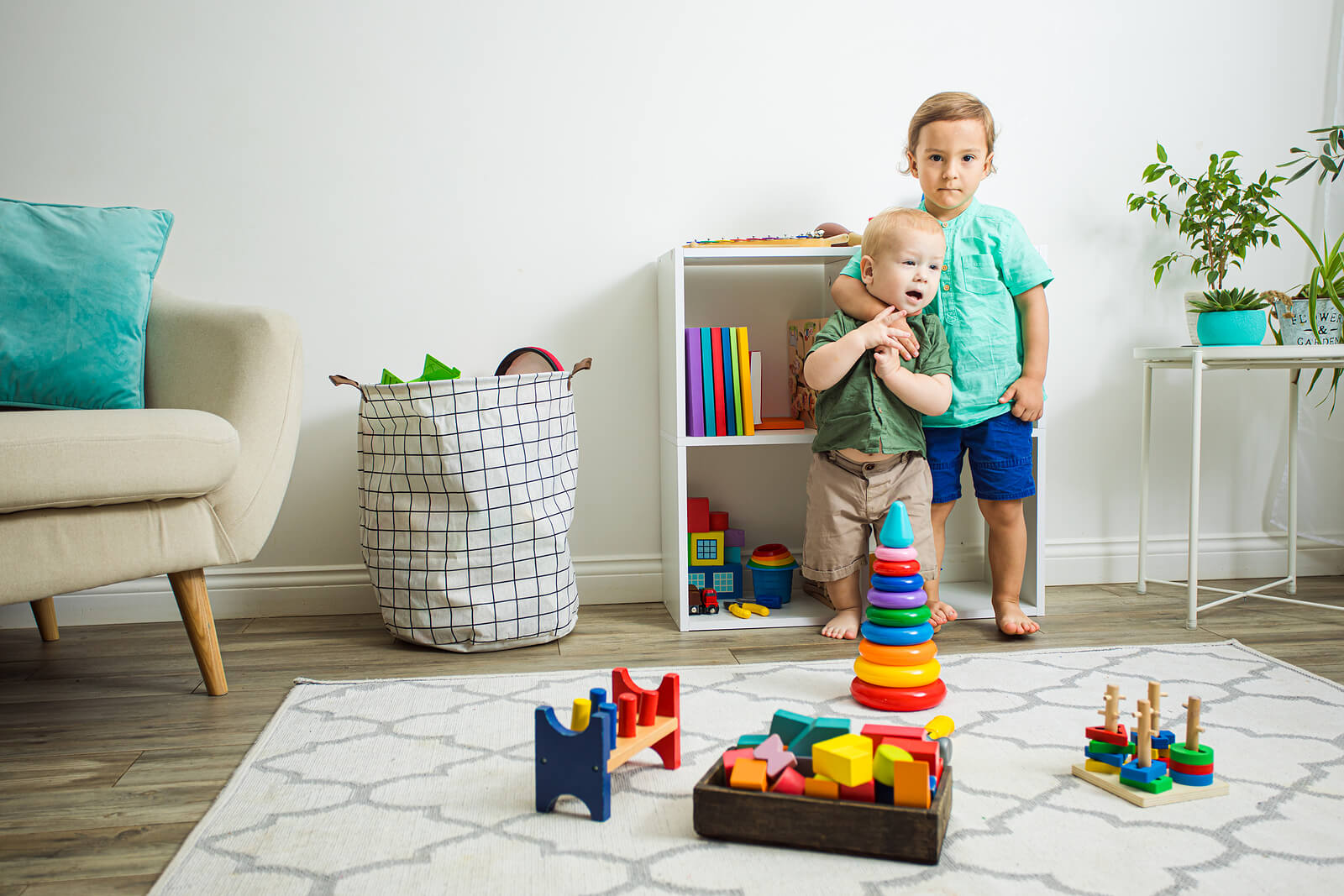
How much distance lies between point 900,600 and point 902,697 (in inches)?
5.3

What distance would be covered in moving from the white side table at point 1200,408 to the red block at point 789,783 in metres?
1.15

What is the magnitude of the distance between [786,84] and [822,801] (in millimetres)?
1600

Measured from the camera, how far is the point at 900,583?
53.9 inches

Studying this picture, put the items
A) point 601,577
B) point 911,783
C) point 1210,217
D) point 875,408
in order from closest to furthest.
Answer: point 911,783 < point 875,408 < point 1210,217 < point 601,577

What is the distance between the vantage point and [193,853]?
973 millimetres

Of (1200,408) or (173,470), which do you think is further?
(1200,408)

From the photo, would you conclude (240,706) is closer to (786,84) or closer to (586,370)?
(586,370)

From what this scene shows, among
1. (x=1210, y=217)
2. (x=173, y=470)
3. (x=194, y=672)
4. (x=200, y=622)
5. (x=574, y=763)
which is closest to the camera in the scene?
(x=574, y=763)

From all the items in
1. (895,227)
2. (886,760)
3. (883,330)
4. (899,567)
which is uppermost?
(895,227)

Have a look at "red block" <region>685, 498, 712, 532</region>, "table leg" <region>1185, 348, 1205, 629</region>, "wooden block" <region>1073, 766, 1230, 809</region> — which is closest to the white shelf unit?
"red block" <region>685, 498, 712, 532</region>

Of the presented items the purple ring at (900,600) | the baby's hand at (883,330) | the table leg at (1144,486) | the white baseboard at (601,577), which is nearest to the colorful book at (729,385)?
the baby's hand at (883,330)

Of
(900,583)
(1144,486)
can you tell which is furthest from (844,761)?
(1144,486)

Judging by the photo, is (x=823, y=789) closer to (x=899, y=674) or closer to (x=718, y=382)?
(x=899, y=674)

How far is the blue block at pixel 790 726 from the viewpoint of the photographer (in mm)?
1072
